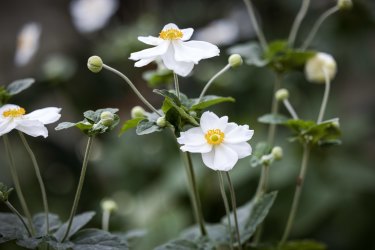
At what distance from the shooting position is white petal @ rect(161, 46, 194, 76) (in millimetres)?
608

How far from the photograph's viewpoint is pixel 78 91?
1.81m

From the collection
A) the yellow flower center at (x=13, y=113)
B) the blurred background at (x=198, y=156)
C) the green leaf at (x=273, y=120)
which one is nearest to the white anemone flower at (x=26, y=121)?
the yellow flower center at (x=13, y=113)

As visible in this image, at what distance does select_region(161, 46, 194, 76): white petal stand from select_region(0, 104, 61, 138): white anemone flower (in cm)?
14

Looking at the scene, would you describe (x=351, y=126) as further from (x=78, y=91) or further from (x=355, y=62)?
(x=78, y=91)

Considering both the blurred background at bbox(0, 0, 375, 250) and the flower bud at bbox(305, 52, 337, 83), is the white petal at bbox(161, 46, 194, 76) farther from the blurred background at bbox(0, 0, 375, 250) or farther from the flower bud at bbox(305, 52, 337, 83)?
the blurred background at bbox(0, 0, 375, 250)

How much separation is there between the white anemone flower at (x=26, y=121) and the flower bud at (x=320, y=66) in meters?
0.43

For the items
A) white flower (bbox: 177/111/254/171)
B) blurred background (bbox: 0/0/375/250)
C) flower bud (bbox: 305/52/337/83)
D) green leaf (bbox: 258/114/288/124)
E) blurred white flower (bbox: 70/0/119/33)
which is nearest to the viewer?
white flower (bbox: 177/111/254/171)

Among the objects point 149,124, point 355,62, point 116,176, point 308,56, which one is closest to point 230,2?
point 355,62

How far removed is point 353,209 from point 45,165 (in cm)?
97

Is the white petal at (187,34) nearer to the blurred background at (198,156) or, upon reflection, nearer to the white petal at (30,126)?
the white petal at (30,126)

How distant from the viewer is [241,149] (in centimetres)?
60

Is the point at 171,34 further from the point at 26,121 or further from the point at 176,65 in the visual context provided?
the point at 26,121

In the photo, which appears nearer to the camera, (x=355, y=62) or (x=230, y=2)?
(x=355, y=62)

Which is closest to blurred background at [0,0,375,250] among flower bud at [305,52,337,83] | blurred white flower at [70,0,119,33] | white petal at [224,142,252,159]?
blurred white flower at [70,0,119,33]
